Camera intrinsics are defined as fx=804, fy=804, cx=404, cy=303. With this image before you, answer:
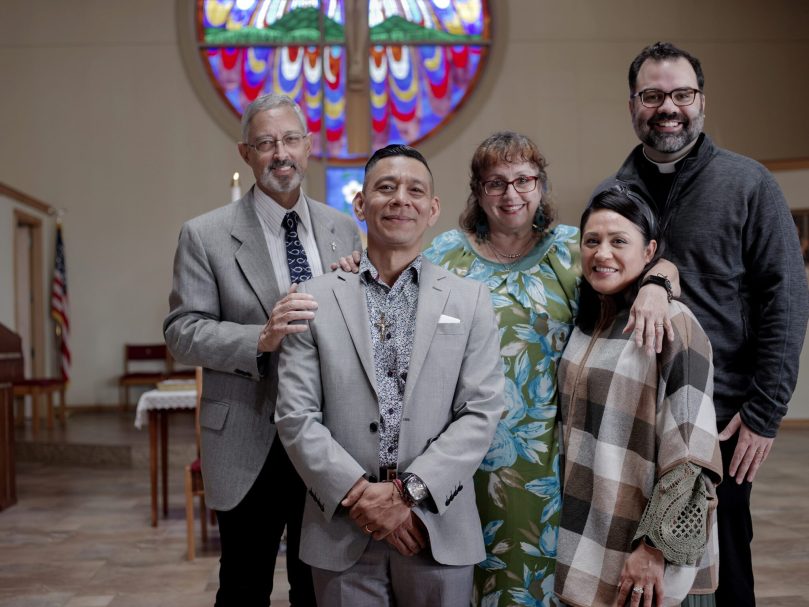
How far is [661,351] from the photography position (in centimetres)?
168

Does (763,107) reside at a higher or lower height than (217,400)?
higher

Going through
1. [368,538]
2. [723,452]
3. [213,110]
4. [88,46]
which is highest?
[88,46]

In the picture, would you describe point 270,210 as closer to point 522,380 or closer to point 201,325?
point 201,325

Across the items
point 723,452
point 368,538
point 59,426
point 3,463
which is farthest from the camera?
point 59,426

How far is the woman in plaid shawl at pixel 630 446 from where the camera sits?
1616 millimetres

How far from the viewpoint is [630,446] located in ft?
5.59

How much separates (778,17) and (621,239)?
9484 mm

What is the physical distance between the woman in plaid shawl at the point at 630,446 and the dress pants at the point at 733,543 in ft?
0.69

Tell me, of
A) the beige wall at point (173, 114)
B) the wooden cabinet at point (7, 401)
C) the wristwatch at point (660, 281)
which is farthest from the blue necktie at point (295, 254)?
the beige wall at point (173, 114)

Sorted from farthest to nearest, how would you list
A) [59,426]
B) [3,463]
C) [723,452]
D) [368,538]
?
[59,426] → [3,463] → [723,452] → [368,538]

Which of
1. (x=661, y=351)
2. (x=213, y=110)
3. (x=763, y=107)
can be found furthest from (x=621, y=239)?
(x=763, y=107)

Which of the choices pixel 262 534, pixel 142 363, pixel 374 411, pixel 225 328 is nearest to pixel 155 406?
pixel 262 534

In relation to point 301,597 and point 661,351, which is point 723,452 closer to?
point 661,351

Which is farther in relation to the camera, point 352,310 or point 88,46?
point 88,46
